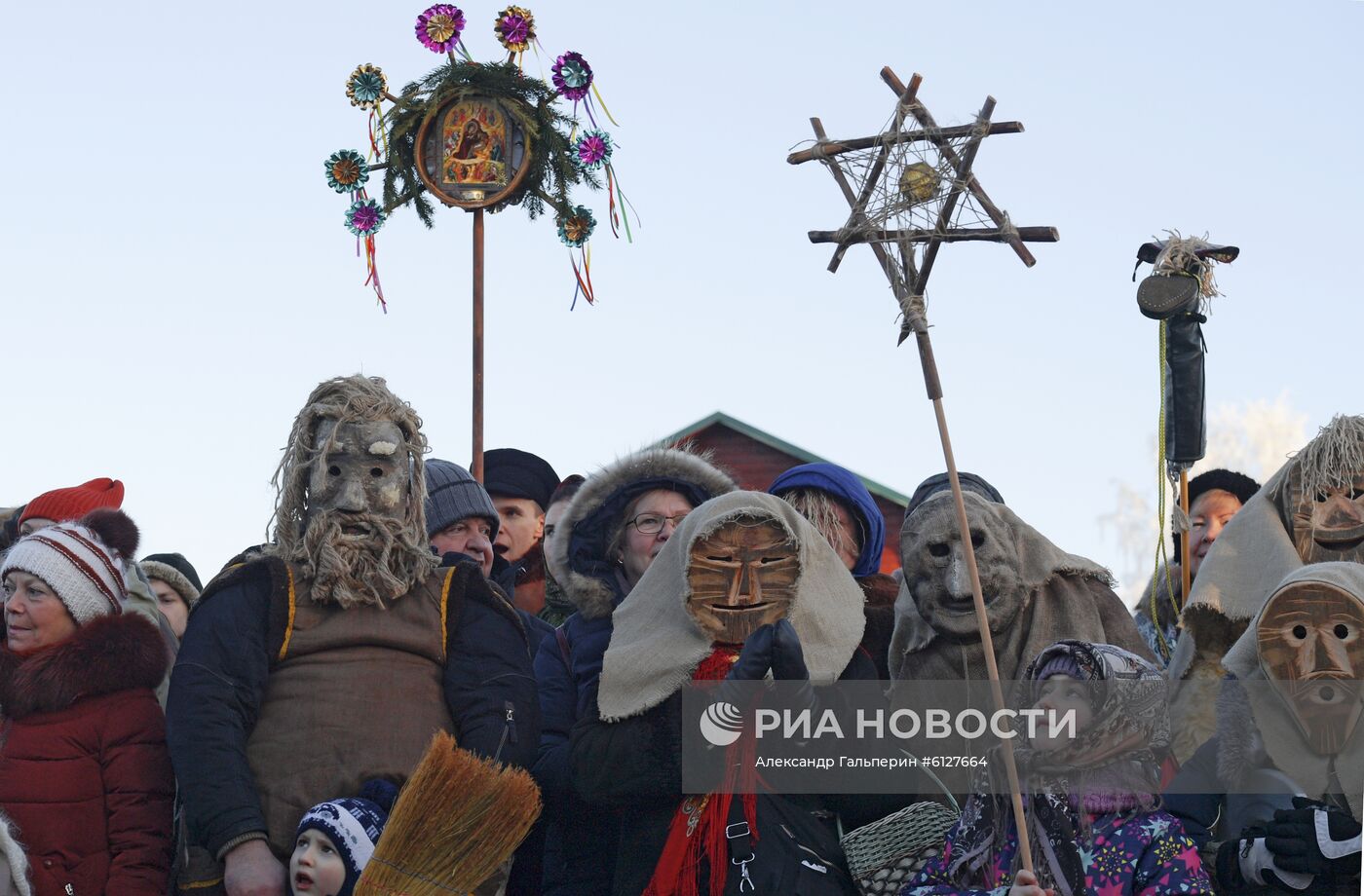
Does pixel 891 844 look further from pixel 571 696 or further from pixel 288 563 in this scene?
pixel 288 563

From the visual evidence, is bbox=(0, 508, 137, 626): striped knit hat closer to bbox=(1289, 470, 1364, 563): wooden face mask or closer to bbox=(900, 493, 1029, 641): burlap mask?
bbox=(900, 493, 1029, 641): burlap mask

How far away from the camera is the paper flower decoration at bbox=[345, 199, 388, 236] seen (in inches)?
376

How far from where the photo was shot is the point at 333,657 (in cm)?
468

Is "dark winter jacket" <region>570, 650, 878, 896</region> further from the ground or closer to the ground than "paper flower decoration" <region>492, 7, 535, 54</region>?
closer to the ground

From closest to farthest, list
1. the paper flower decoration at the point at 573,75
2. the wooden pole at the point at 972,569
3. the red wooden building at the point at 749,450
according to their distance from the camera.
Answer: the wooden pole at the point at 972,569
the paper flower decoration at the point at 573,75
the red wooden building at the point at 749,450

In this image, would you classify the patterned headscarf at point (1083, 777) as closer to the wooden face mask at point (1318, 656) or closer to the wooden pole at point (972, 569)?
the wooden pole at point (972, 569)

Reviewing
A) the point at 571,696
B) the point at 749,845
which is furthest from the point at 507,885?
the point at 749,845

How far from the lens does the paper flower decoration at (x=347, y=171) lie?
9.48 m

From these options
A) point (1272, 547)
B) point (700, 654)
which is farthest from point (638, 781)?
point (1272, 547)

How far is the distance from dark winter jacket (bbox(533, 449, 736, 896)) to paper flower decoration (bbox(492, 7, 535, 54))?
4399mm

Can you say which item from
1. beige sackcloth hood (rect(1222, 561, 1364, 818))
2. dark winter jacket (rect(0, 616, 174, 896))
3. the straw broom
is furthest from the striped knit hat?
beige sackcloth hood (rect(1222, 561, 1364, 818))

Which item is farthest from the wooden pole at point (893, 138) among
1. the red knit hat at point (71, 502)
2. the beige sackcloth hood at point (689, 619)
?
the red knit hat at point (71, 502)

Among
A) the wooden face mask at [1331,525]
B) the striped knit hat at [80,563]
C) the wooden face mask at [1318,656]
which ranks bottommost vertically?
the wooden face mask at [1318,656]

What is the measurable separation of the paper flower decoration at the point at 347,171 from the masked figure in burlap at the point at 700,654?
518cm
